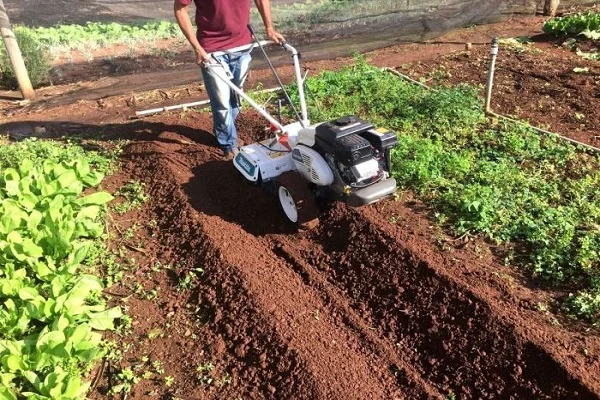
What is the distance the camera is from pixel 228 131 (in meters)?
5.48

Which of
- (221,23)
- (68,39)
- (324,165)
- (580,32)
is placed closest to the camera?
(324,165)

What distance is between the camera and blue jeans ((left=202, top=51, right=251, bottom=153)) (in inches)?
203

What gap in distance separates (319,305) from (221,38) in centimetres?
270

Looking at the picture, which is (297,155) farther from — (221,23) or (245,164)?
(221,23)

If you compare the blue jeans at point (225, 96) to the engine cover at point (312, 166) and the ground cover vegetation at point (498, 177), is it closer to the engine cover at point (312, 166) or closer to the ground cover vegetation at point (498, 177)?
the ground cover vegetation at point (498, 177)

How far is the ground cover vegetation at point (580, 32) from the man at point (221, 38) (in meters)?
5.16

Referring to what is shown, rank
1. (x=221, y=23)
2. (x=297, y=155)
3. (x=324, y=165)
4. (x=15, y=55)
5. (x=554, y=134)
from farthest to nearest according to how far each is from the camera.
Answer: (x=15, y=55) → (x=554, y=134) → (x=221, y=23) → (x=297, y=155) → (x=324, y=165)

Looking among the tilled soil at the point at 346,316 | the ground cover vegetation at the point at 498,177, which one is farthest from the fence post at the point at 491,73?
the tilled soil at the point at 346,316

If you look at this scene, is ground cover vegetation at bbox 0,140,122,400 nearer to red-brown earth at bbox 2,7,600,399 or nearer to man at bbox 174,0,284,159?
red-brown earth at bbox 2,7,600,399

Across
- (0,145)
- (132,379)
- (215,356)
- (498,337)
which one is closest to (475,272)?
(498,337)

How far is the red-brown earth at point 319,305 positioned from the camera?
3.15m

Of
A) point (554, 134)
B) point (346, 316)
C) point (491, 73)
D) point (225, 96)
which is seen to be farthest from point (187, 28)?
point (554, 134)

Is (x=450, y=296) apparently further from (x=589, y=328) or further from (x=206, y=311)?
(x=206, y=311)

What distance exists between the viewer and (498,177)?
15.6ft
